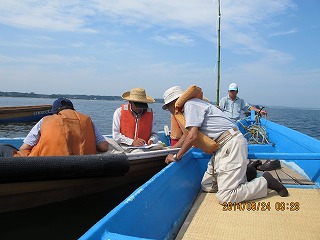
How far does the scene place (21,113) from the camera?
16.0 metres

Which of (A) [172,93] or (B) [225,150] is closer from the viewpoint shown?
(B) [225,150]

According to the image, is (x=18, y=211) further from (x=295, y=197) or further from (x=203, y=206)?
(x=295, y=197)

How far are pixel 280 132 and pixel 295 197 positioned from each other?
2.80 m

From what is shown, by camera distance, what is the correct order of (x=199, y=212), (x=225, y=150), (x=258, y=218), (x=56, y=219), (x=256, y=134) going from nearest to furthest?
1. (x=258, y=218)
2. (x=199, y=212)
3. (x=225, y=150)
4. (x=56, y=219)
5. (x=256, y=134)

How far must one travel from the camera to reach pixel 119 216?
1742 mm

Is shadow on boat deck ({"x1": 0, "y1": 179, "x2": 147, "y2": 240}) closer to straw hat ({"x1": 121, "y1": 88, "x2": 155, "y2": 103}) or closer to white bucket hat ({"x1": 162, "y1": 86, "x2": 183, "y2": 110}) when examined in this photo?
straw hat ({"x1": 121, "y1": 88, "x2": 155, "y2": 103})

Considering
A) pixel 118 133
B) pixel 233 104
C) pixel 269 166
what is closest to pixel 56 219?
pixel 118 133

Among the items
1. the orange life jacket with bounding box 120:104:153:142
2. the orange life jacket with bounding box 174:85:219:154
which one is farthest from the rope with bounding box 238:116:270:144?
the orange life jacket with bounding box 174:85:219:154

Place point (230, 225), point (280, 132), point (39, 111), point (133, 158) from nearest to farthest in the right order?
1. point (230, 225)
2. point (133, 158)
3. point (280, 132)
4. point (39, 111)

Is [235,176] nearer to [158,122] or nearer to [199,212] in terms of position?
[199,212]

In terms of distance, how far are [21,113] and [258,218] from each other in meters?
15.8

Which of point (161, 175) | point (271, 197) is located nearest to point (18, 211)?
point (161, 175)

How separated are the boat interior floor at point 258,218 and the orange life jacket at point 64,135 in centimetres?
154

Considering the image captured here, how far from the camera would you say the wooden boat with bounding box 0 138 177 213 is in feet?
9.60
